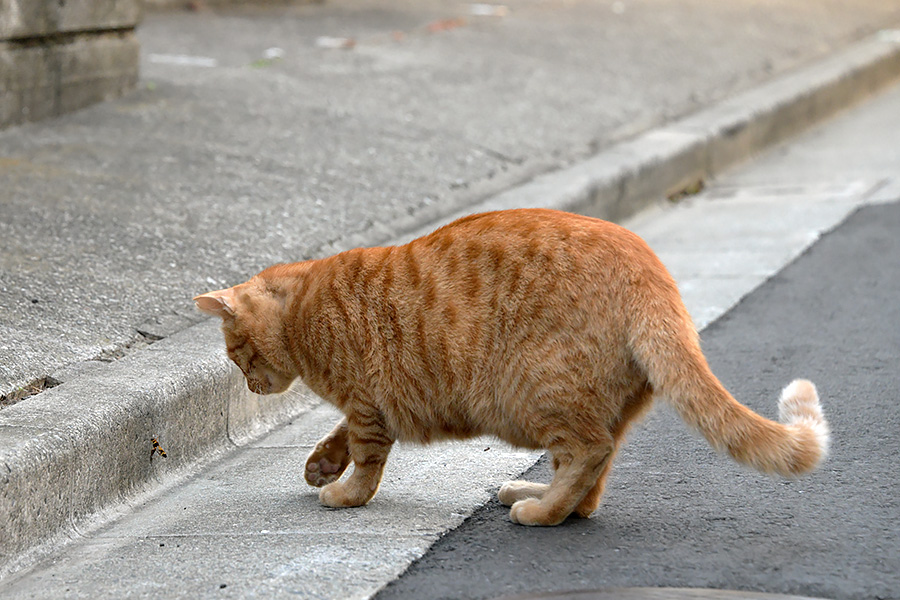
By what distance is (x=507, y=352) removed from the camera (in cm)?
281

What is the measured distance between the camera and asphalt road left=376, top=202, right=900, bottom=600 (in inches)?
99.7

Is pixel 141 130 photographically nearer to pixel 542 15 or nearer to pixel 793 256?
pixel 793 256

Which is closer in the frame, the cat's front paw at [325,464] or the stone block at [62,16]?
the cat's front paw at [325,464]

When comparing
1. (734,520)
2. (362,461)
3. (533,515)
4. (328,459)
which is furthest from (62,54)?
(734,520)

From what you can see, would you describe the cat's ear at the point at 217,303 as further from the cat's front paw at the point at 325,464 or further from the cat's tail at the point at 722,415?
the cat's tail at the point at 722,415

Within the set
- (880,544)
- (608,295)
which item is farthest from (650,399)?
(880,544)

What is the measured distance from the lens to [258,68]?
714 centimetres

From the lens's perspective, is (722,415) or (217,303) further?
(217,303)

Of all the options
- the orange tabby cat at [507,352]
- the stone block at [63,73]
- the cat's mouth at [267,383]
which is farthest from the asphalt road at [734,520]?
the stone block at [63,73]

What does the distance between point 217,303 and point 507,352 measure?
855mm

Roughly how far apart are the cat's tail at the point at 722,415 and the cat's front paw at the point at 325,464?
3.14 ft

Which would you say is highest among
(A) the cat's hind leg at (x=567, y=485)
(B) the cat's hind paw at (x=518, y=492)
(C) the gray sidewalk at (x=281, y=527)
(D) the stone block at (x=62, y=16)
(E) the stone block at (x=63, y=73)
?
(D) the stone block at (x=62, y=16)

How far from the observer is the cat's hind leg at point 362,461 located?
3.01m

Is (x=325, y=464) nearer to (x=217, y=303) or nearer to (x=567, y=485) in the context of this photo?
(x=217, y=303)
